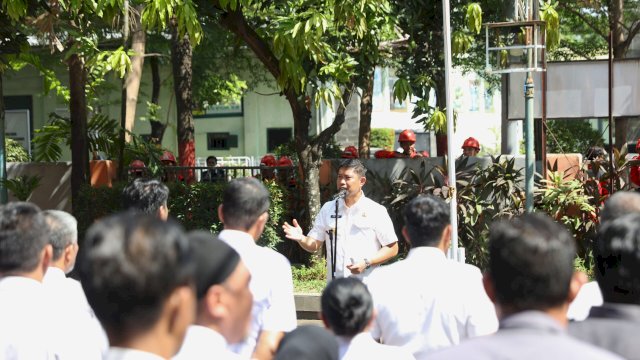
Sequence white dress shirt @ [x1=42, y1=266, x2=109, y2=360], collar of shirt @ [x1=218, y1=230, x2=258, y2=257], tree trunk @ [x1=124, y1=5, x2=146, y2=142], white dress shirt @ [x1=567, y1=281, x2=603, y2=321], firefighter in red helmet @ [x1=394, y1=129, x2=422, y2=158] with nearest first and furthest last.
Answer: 1. white dress shirt @ [x1=42, y1=266, x2=109, y2=360]
2. white dress shirt @ [x1=567, y1=281, x2=603, y2=321]
3. collar of shirt @ [x1=218, y1=230, x2=258, y2=257]
4. firefighter in red helmet @ [x1=394, y1=129, x2=422, y2=158]
5. tree trunk @ [x1=124, y1=5, x2=146, y2=142]

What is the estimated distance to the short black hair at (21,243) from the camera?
3863mm

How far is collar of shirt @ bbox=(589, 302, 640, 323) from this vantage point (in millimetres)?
3207

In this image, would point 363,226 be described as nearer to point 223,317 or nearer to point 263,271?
point 263,271

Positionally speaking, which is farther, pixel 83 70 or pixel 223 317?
pixel 83 70

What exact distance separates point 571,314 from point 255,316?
149 cm

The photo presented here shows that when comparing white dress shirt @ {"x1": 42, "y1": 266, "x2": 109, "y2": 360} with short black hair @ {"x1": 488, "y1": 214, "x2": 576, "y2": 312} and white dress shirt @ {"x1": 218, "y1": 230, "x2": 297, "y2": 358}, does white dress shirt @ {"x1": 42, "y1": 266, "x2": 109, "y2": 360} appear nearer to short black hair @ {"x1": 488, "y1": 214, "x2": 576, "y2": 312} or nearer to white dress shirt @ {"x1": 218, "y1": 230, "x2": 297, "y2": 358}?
white dress shirt @ {"x1": 218, "y1": 230, "x2": 297, "y2": 358}

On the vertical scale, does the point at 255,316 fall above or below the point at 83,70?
below

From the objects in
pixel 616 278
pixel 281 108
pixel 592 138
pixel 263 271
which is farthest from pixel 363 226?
pixel 281 108

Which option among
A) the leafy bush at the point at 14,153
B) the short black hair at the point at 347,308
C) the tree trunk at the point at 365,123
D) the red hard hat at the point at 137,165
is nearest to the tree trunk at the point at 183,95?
the red hard hat at the point at 137,165

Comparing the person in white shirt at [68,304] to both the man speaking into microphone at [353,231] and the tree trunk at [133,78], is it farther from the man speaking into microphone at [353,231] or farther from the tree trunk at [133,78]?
the tree trunk at [133,78]

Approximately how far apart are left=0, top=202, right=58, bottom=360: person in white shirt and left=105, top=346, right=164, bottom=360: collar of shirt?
4.32 feet

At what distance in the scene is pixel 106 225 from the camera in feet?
8.33

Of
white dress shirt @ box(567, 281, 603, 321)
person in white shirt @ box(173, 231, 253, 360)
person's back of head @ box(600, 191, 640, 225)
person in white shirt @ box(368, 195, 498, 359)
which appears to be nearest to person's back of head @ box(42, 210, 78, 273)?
person in white shirt @ box(368, 195, 498, 359)

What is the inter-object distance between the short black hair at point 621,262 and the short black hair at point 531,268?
55 cm
